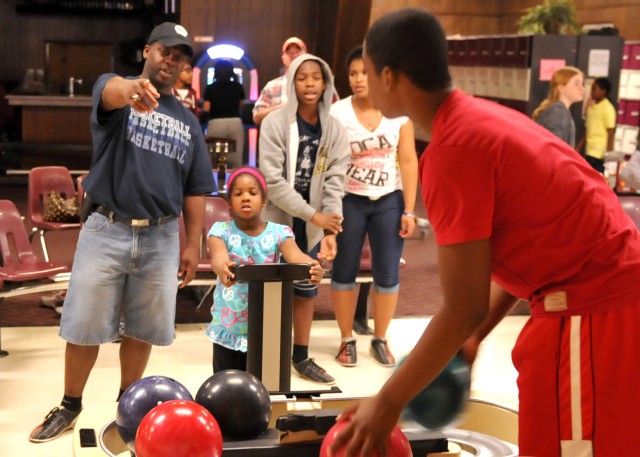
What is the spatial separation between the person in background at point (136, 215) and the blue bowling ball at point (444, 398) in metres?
1.88

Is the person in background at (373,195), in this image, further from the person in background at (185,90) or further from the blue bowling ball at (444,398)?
the person in background at (185,90)

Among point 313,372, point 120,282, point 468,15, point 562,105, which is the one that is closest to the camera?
point 120,282

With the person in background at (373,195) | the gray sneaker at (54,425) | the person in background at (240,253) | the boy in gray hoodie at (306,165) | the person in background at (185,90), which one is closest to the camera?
the person in background at (240,253)

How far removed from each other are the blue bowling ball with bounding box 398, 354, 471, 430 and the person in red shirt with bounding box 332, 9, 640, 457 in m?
0.24

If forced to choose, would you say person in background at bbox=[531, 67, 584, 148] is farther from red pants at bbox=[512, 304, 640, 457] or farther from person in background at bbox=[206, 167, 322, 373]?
red pants at bbox=[512, 304, 640, 457]

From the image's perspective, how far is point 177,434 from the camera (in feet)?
7.54

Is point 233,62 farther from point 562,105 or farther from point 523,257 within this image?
point 523,257

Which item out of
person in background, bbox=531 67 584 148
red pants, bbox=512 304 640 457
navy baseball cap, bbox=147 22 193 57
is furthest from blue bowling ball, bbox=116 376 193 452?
person in background, bbox=531 67 584 148

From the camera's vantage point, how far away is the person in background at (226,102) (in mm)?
9898

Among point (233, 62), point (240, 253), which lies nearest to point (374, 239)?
point (240, 253)

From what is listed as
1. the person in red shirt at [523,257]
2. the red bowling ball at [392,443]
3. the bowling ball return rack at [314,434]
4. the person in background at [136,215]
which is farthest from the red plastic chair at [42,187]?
the person in red shirt at [523,257]

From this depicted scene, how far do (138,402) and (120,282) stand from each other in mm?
1428

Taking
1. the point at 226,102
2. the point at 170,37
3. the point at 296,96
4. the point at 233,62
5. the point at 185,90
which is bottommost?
the point at 226,102

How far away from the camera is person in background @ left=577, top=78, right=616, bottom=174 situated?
32.6 feet
